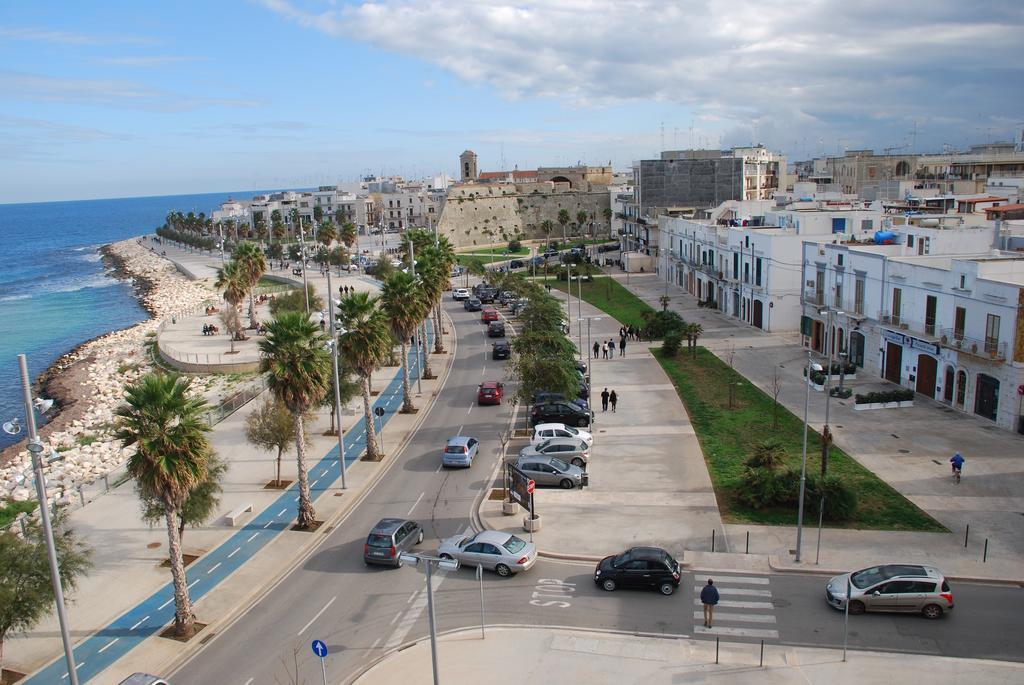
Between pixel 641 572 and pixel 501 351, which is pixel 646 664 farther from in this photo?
pixel 501 351

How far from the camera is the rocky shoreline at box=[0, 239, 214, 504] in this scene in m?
39.2

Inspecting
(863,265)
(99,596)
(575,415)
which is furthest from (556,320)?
(99,596)

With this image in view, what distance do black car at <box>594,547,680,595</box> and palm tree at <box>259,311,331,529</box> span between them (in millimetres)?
10678

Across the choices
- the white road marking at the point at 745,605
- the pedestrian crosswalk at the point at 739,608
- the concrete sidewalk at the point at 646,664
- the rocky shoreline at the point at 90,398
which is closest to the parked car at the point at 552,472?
the pedestrian crosswalk at the point at 739,608

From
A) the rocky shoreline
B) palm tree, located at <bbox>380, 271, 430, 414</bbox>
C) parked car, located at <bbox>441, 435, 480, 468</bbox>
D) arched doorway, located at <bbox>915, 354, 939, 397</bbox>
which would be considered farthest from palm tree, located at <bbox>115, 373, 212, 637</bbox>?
arched doorway, located at <bbox>915, 354, 939, 397</bbox>

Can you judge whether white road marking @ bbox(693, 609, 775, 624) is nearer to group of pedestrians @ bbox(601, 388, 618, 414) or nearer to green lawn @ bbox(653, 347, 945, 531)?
green lawn @ bbox(653, 347, 945, 531)

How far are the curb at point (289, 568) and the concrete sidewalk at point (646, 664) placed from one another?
407 cm

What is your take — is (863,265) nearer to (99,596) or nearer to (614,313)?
(614,313)

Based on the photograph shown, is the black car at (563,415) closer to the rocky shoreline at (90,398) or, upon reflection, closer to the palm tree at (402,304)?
the palm tree at (402,304)

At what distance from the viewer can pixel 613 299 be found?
74.4 metres

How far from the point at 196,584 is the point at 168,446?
5.68 m

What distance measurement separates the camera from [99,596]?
880 inches

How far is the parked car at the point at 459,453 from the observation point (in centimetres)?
3155

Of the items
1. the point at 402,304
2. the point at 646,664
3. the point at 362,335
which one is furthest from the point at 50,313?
the point at 646,664
